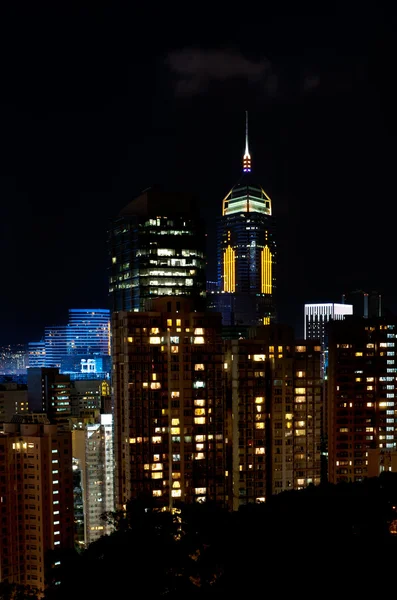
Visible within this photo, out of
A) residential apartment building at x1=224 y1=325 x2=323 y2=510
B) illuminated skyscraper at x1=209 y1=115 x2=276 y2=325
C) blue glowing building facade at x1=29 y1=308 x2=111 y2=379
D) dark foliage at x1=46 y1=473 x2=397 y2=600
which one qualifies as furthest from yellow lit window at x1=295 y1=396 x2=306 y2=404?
blue glowing building facade at x1=29 y1=308 x2=111 y2=379

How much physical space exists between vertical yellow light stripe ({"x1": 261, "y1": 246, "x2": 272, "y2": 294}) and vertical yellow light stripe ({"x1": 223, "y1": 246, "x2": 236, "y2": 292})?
5742 mm

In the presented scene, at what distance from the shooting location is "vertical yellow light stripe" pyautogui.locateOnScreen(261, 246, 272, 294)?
11825 cm

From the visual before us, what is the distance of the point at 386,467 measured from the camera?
4525cm

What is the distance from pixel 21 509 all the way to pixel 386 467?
25074 millimetres

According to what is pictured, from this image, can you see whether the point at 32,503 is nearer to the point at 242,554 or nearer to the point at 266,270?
the point at 242,554

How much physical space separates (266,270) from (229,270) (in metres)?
7.46

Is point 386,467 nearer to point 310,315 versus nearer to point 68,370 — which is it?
point 310,315

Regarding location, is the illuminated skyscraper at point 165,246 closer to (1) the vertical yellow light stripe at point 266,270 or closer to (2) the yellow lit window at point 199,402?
(2) the yellow lit window at point 199,402

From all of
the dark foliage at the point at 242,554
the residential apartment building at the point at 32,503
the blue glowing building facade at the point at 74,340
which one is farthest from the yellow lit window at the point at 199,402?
the blue glowing building facade at the point at 74,340

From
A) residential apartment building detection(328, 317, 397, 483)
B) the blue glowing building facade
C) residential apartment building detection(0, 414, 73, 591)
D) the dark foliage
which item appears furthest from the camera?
the blue glowing building facade

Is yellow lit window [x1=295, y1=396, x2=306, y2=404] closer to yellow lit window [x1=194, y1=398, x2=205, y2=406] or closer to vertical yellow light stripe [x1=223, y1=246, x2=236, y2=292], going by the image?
yellow lit window [x1=194, y1=398, x2=205, y2=406]

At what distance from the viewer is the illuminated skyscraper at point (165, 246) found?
61.8m

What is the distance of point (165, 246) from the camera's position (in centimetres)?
6200

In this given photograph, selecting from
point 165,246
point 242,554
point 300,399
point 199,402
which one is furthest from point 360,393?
point 242,554
